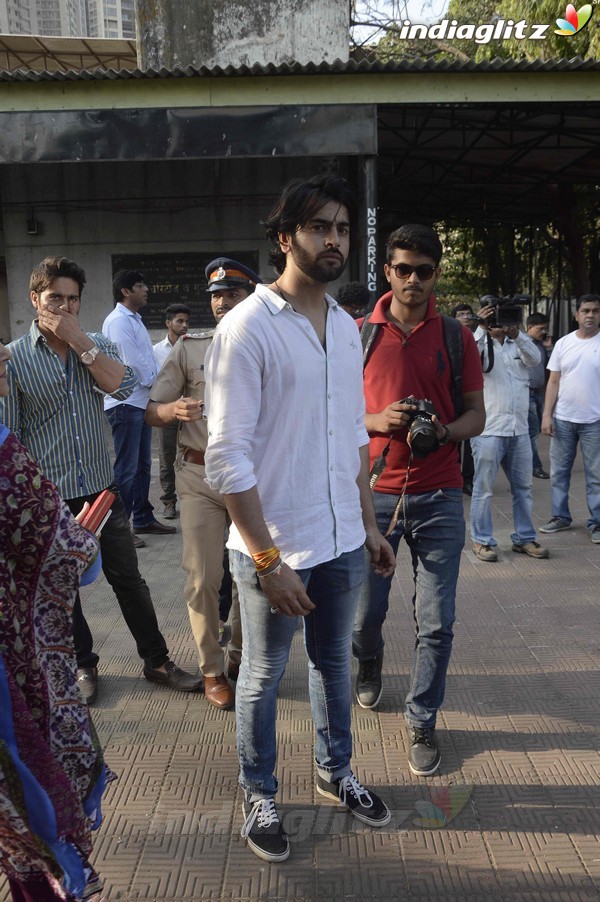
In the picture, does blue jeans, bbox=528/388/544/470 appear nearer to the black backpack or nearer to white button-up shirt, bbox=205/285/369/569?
the black backpack

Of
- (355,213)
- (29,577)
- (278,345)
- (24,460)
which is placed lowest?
(29,577)

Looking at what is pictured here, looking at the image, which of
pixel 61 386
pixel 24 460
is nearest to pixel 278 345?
pixel 24 460

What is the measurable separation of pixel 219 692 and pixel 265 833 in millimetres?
1135

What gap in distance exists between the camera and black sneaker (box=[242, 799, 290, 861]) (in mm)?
2641

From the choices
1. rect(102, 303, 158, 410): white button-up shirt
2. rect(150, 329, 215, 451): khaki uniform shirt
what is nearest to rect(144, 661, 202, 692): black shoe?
rect(150, 329, 215, 451): khaki uniform shirt

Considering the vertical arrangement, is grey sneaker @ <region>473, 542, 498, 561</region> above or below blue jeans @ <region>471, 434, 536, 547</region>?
below

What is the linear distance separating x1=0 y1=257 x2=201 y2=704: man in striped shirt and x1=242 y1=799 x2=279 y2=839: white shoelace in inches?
50.5

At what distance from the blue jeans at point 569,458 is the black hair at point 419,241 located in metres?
4.05

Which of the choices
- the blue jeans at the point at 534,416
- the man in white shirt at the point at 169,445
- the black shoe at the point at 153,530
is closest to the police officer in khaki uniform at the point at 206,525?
the black shoe at the point at 153,530

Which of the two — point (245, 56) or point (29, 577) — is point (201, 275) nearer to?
point (245, 56)

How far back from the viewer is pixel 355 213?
8.50 feet

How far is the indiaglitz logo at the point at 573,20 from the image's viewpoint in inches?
468

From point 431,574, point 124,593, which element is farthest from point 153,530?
point 431,574

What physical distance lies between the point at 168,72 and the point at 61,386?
6756mm
